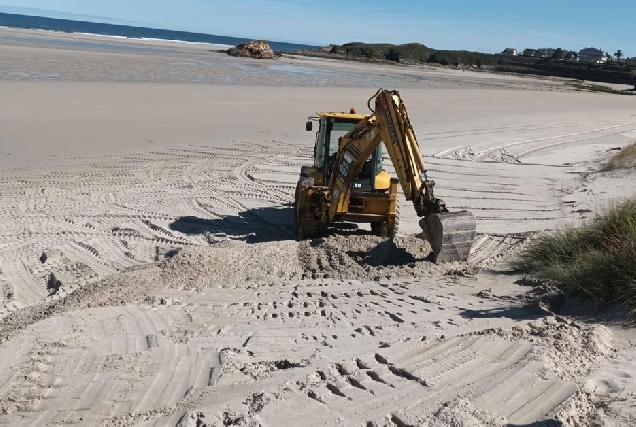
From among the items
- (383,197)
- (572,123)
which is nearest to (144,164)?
(383,197)

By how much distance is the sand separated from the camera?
5.11m

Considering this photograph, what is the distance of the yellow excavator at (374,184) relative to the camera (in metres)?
8.84

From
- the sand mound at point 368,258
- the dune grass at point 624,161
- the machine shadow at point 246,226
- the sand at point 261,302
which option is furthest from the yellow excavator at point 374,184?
the dune grass at point 624,161

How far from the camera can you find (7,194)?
1348cm

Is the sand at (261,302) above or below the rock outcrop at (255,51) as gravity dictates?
below

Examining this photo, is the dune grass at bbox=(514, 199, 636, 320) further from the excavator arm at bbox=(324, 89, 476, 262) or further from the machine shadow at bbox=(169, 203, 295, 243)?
the machine shadow at bbox=(169, 203, 295, 243)

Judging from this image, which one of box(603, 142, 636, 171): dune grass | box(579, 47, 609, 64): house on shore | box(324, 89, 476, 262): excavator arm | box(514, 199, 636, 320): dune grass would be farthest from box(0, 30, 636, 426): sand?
box(579, 47, 609, 64): house on shore

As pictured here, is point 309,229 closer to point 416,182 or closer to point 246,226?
point 246,226

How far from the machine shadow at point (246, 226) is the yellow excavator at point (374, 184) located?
0.87 meters

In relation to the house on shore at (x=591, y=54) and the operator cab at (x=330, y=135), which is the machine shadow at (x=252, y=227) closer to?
the operator cab at (x=330, y=135)

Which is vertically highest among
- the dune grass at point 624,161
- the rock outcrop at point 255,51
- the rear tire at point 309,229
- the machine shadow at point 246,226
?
the rock outcrop at point 255,51

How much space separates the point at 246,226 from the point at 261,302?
4952mm

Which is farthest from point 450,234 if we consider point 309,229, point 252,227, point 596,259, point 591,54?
point 591,54

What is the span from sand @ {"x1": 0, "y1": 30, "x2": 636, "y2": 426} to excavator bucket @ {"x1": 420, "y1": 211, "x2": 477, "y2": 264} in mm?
272
